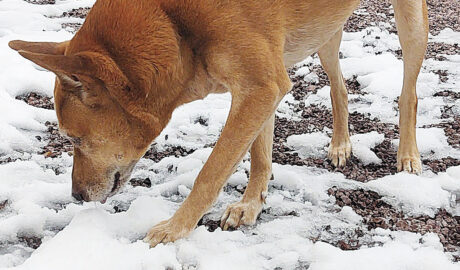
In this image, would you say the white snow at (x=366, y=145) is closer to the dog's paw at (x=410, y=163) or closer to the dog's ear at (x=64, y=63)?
the dog's paw at (x=410, y=163)

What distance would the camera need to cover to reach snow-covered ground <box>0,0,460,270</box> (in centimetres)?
289

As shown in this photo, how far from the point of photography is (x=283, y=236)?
321 centimetres

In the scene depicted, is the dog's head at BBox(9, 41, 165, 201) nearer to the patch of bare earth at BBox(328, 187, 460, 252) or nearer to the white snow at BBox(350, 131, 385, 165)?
the patch of bare earth at BBox(328, 187, 460, 252)

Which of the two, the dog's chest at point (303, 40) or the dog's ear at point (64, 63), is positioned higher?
the dog's chest at point (303, 40)

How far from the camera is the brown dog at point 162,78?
2971mm

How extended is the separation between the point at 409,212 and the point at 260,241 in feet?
3.55

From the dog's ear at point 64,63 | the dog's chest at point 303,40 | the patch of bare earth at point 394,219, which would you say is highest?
the dog's chest at point 303,40

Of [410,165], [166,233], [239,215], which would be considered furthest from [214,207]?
[410,165]

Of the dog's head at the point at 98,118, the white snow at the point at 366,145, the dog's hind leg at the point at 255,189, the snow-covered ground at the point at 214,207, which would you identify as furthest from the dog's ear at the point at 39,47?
the white snow at the point at 366,145

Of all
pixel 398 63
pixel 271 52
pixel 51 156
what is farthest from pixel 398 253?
pixel 398 63

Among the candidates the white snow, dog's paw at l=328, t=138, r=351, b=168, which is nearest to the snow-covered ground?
the white snow

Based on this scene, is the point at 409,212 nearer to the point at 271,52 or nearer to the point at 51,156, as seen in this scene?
the point at 271,52

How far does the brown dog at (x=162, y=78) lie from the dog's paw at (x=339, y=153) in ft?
4.36

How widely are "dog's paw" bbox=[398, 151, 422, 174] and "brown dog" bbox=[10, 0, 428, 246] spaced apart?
4.98 ft
